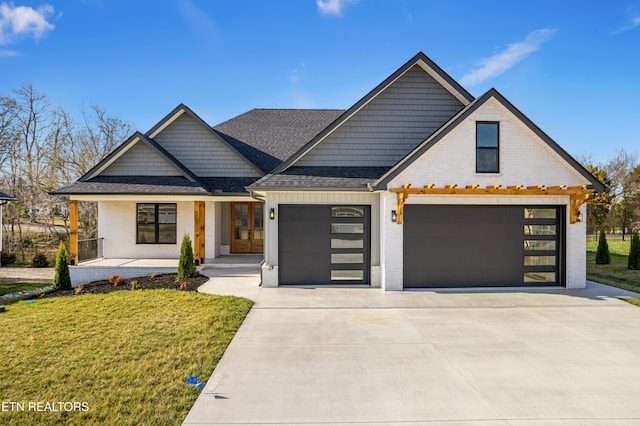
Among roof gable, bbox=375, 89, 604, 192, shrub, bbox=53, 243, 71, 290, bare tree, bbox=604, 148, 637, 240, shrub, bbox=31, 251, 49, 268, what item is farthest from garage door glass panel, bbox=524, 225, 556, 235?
bare tree, bbox=604, 148, 637, 240

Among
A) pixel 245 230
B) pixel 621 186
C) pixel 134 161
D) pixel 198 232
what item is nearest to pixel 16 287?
pixel 134 161

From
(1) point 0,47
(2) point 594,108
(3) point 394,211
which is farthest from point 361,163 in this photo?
(1) point 0,47

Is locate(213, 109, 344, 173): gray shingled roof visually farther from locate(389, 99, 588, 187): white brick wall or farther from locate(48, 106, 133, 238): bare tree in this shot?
locate(48, 106, 133, 238): bare tree

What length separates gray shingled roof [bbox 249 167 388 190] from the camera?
10.4 m

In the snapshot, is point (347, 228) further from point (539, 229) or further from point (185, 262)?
point (539, 229)

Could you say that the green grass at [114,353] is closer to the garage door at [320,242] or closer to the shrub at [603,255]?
the garage door at [320,242]

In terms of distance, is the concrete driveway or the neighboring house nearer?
the concrete driveway

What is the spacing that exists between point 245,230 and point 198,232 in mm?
3008

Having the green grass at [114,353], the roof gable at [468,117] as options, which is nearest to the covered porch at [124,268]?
the green grass at [114,353]

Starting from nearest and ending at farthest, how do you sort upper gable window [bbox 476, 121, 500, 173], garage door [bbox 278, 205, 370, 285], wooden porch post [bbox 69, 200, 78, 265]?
upper gable window [bbox 476, 121, 500, 173]
garage door [bbox 278, 205, 370, 285]
wooden porch post [bbox 69, 200, 78, 265]

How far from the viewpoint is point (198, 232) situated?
13148mm

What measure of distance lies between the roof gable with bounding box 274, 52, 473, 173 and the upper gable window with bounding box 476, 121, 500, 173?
6.34 ft

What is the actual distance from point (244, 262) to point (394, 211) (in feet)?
22.2

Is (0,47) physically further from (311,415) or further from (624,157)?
(624,157)
